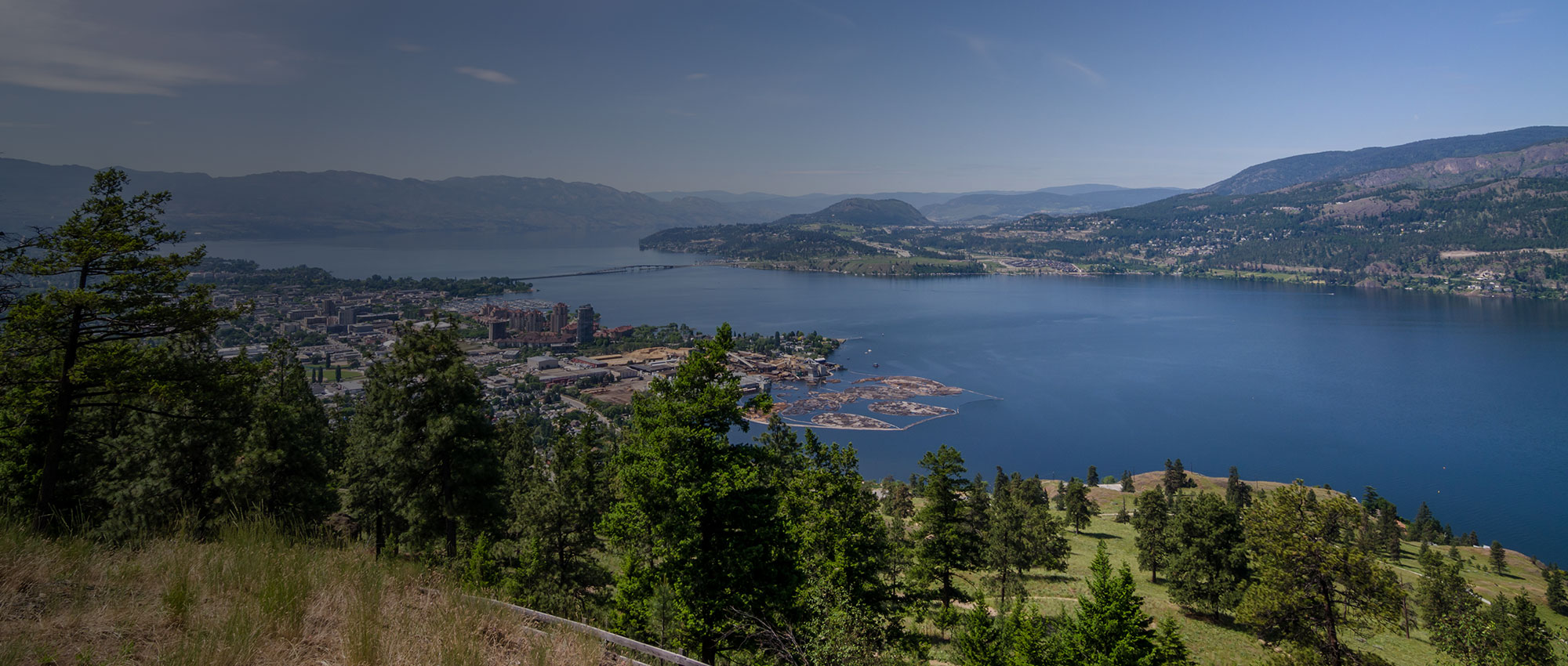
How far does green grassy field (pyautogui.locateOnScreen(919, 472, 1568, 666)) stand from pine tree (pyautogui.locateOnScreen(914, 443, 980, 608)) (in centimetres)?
177

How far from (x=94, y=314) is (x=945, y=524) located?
14287mm

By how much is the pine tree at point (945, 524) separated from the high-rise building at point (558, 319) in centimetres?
7761

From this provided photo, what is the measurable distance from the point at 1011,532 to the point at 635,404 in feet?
43.0

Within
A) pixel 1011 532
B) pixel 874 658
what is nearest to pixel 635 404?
pixel 874 658

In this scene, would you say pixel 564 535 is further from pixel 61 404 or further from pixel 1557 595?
pixel 1557 595

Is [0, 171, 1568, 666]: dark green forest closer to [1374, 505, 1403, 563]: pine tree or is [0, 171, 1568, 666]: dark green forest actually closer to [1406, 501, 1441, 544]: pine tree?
[1374, 505, 1403, 563]: pine tree

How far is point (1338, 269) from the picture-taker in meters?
169

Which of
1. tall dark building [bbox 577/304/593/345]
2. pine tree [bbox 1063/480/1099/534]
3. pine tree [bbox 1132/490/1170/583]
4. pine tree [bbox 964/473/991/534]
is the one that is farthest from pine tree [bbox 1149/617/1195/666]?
tall dark building [bbox 577/304/593/345]

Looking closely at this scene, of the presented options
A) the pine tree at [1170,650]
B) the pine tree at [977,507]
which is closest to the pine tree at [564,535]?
the pine tree at [977,507]

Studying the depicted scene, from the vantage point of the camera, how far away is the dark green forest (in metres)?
7.98

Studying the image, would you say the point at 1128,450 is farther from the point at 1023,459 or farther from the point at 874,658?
the point at 874,658

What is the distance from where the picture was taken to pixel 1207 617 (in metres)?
18.0

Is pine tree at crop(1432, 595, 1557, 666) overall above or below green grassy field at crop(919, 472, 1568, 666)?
above

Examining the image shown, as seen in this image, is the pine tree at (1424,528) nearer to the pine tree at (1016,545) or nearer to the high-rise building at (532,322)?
the pine tree at (1016,545)
